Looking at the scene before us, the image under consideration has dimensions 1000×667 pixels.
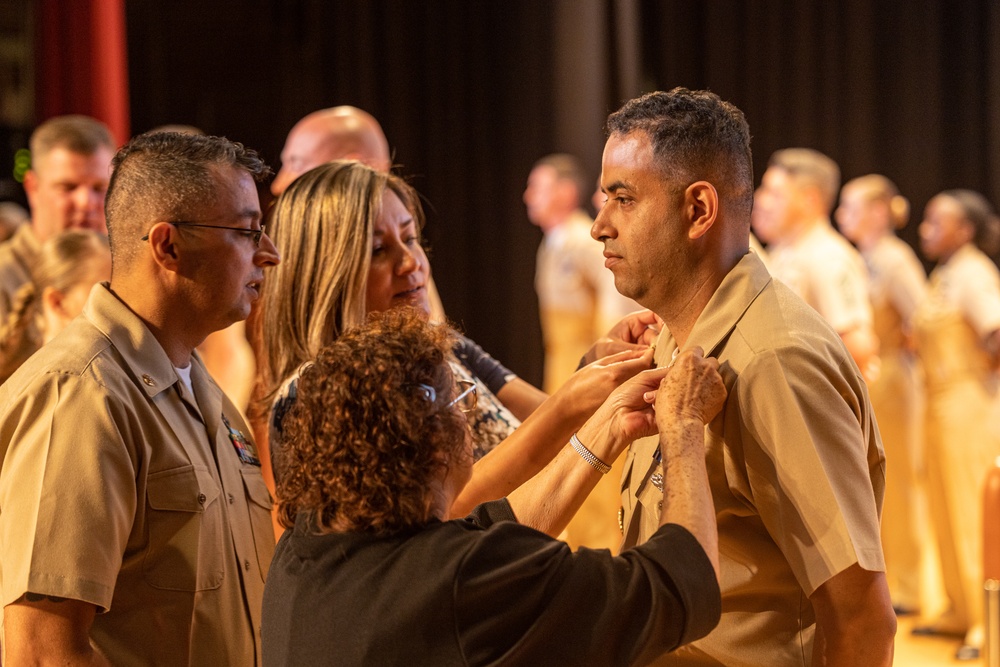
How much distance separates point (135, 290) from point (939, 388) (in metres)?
4.74

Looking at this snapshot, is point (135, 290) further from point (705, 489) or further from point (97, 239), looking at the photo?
point (97, 239)

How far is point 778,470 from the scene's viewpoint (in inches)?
63.1

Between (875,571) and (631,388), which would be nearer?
(875,571)

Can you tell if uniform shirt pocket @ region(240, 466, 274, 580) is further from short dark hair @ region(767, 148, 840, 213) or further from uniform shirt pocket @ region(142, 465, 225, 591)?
short dark hair @ region(767, 148, 840, 213)

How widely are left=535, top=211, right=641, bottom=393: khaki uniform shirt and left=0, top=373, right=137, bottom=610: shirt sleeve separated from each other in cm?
513

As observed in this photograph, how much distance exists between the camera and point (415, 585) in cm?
133

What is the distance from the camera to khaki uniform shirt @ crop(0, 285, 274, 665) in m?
1.58

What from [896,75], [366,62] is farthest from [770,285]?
[366,62]

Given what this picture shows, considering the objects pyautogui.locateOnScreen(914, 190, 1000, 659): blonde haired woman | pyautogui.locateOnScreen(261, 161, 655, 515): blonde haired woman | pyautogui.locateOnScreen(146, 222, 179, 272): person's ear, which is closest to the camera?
pyautogui.locateOnScreen(146, 222, 179, 272): person's ear

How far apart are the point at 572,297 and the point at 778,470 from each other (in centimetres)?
535

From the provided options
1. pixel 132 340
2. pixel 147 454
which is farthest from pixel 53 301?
pixel 147 454

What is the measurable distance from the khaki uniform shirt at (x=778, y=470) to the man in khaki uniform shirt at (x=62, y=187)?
2719mm

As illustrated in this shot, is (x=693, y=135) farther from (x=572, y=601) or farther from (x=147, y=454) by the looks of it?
(x=147, y=454)

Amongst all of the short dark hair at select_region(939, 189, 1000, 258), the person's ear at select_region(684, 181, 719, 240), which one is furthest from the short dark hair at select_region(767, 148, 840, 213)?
the person's ear at select_region(684, 181, 719, 240)
